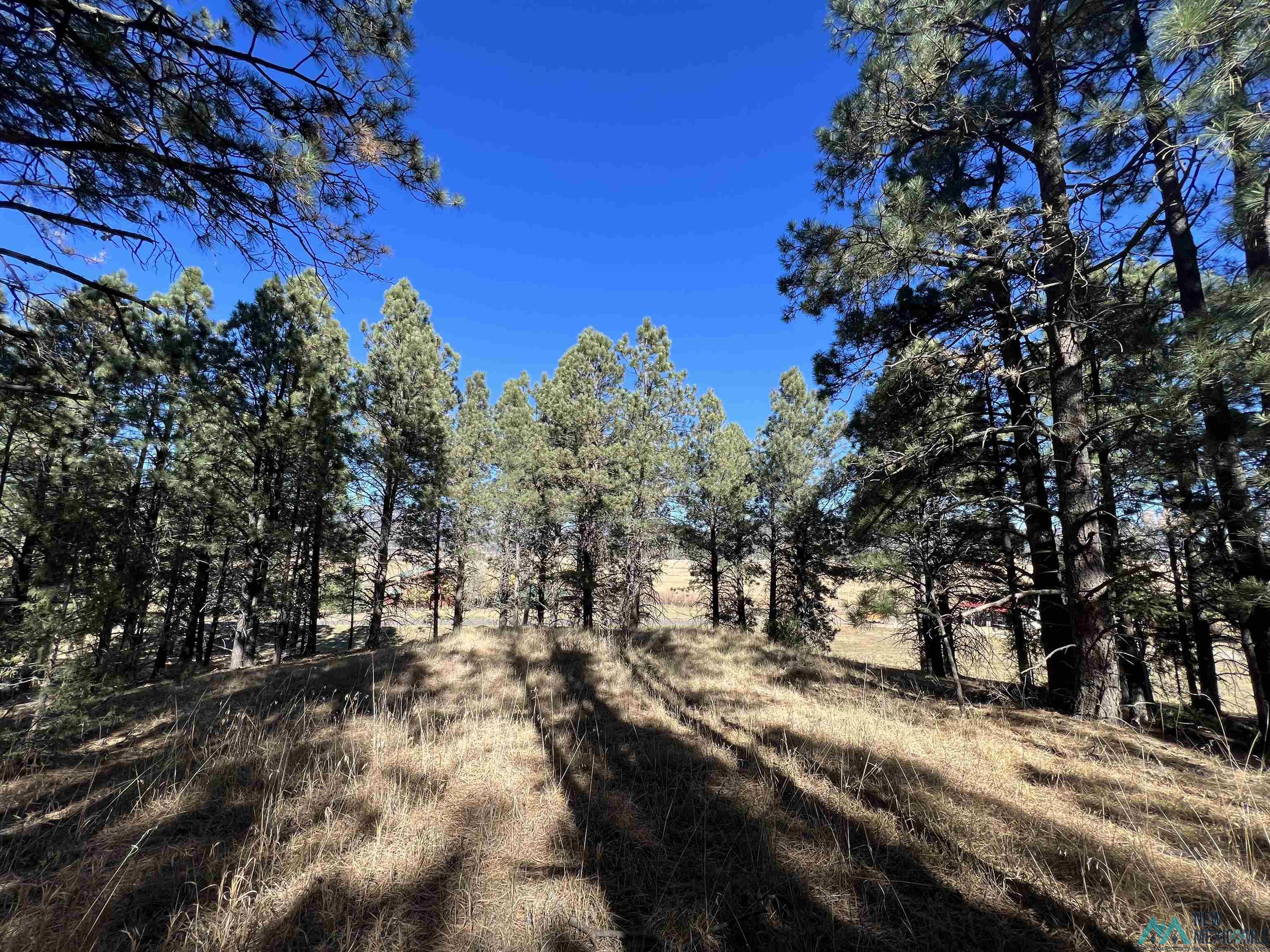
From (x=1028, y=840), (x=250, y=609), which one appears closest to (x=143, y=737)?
(x=1028, y=840)

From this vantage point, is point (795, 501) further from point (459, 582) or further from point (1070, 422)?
point (459, 582)

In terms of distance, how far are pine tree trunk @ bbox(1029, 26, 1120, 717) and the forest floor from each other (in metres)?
0.63

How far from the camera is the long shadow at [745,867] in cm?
203

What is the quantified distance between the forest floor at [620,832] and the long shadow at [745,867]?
0.6 inches

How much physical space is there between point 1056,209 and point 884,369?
2.41 m

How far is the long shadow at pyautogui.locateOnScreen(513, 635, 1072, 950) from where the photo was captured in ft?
6.66

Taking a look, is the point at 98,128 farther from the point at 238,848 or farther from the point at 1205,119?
the point at 1205,119

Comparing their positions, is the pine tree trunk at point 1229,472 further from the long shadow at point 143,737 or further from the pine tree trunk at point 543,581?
the pine tree trunk at point 543,581

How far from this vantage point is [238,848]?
8.12 feet

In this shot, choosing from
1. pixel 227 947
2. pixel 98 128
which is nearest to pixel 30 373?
pixel 98 128

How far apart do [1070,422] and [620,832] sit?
256 inches

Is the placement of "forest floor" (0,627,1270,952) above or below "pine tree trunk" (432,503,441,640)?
below

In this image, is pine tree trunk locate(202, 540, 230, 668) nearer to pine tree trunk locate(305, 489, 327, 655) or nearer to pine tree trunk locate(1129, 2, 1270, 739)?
pine tree trunk locate(305, 489, 327, 655)

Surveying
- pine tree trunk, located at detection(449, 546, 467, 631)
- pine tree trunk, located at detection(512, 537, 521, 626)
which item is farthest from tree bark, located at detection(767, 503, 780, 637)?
pine tree trunk, located at detection(449, 546, 467, 631)
